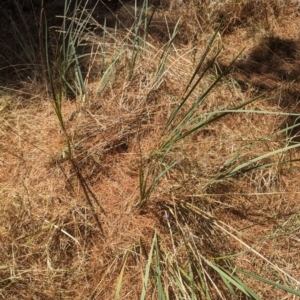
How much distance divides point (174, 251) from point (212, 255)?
0.18 meters

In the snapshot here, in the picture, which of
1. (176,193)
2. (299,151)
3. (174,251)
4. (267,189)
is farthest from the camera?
(299,151)

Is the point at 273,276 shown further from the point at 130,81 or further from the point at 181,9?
the point at 181,9

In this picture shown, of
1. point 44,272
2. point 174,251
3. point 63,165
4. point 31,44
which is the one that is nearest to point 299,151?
point 174,251

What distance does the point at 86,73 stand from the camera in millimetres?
2514

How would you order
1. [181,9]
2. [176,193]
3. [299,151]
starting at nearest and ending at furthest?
[176,193], [299,151], [181,9]

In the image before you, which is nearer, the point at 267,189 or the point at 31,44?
the point at 267,189

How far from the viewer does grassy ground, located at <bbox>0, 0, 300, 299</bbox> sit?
176 centimetres

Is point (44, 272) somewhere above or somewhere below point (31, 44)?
below

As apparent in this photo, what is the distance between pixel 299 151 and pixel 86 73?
1272mm

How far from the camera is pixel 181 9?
2.97 m

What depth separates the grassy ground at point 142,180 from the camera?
1.76 metres

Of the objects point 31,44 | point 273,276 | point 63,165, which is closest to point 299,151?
point 273,276

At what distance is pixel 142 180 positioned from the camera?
177 centimetres

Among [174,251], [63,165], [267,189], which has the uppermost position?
[267,189]
